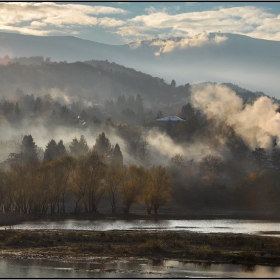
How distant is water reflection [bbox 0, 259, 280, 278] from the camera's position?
58.7 meters

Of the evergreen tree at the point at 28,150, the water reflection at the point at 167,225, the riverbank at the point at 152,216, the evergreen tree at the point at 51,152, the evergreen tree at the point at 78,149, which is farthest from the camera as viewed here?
the evergreen tree at the point at 78,149

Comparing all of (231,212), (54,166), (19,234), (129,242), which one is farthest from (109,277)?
(231,212)

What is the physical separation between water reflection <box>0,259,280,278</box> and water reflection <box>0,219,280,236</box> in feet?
84.7

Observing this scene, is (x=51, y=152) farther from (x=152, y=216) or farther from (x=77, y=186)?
(x=152, y=216)

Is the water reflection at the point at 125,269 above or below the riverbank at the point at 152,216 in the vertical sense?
above

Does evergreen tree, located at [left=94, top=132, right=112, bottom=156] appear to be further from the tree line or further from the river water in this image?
the river water

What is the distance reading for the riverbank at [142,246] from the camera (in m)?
66.3

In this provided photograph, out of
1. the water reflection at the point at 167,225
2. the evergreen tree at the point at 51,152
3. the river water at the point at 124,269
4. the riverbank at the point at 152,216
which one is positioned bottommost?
the riverbank at the point at 152,216

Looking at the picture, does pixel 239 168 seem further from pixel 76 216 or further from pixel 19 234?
pixel 19 234

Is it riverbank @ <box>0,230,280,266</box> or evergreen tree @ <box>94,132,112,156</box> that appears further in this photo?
evergreen tree @ <box>94,132,112,156</box>

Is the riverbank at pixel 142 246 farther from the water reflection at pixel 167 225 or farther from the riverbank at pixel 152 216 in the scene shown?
the riverbank at pixel 152 216

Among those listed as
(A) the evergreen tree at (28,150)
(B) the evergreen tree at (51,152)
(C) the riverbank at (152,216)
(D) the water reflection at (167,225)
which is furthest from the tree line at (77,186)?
(A) the evergreen tree at (28,150)

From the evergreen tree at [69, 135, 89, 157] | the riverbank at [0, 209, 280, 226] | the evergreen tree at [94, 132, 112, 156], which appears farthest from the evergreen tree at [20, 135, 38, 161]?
the riverbank at [0, 209, 280, 226]

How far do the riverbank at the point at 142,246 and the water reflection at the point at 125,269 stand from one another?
6.18 feet
